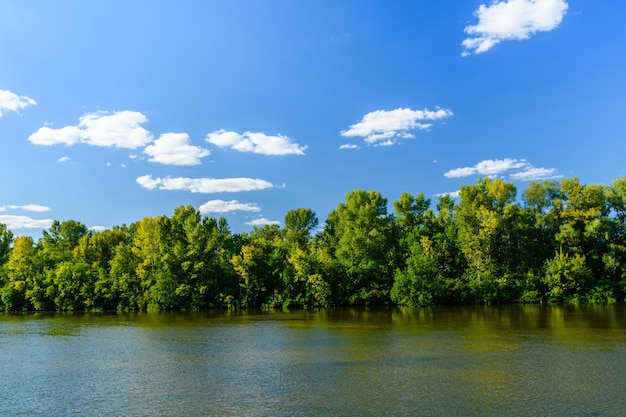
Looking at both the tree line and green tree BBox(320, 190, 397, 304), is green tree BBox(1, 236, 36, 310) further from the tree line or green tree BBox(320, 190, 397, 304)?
green tree BBox(320, 190, 397, 304)

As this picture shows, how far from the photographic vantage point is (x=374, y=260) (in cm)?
7550

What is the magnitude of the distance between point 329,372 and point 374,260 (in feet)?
177

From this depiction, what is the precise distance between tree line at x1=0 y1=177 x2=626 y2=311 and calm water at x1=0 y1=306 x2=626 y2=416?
29159 mm

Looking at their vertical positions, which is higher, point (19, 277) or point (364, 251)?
point (364, 251)

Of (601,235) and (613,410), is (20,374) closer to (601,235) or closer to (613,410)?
(613,410)

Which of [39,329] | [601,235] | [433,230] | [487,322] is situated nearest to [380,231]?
[433,230]

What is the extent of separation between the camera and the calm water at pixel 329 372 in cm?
1695

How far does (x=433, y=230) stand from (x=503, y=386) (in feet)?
199

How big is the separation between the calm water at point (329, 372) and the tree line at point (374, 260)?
95.7ft

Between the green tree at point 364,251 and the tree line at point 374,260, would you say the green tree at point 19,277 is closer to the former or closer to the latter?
the tree line at point 374,260

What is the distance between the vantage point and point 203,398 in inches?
731

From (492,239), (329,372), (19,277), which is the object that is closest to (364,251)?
(492,239)

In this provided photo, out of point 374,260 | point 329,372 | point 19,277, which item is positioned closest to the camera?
point 329,372

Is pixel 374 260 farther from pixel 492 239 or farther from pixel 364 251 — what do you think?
pixel 492 239
